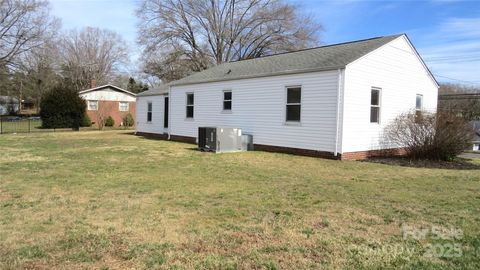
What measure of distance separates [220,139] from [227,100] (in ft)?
10.2

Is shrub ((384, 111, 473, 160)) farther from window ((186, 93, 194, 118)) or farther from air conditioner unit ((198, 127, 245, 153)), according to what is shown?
window ((186, 93, 194, 118))

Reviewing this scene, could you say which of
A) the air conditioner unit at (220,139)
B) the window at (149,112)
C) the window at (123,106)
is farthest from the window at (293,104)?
the window at (123,106)

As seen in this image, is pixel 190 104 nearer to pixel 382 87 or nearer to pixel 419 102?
pixel 382 87

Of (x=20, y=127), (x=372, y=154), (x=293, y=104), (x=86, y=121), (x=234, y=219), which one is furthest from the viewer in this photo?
(x=86, y=121)

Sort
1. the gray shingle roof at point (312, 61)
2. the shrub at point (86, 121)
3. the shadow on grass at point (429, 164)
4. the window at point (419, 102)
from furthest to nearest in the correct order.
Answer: the shrub at point (86, 121)
the window at point (419, 102)
the gray shingle roof at point (312, 61)
the shadow on grass at point (429, 164)

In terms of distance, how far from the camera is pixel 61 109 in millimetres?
30000

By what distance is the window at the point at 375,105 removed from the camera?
43.9 feet

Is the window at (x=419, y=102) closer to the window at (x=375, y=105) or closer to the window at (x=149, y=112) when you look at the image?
the window at (x=375, y=105)

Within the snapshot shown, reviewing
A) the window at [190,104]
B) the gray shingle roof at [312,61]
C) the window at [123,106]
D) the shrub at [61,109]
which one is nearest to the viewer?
the gray shingle roof at [312,61]

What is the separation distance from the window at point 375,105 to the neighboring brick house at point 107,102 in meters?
27.2

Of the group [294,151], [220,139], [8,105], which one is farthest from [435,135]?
[8,105]

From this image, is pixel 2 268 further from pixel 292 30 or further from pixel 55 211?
pixel 292 30

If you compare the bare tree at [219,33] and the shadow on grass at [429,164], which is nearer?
the shadow on grass at [429,164]

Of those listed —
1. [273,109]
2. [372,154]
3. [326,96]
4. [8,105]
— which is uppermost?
[8,105]
